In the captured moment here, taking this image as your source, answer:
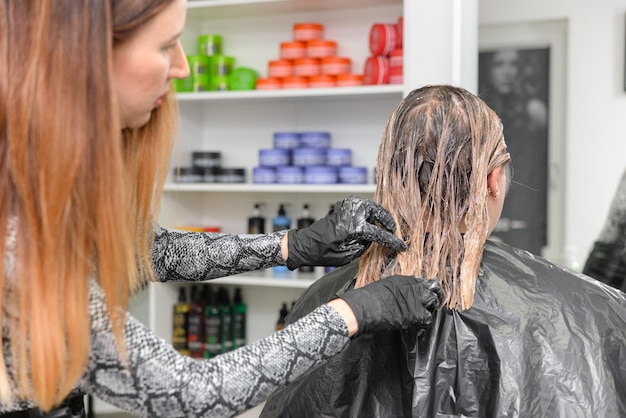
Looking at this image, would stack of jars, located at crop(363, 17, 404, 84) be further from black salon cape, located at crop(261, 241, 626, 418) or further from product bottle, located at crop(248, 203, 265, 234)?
black salon cape, located at crop(261, 241, 626, 418)

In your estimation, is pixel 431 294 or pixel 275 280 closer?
pixel 431 294

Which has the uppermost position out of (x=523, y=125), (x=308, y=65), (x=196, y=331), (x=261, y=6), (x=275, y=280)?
(x=261, y=6)

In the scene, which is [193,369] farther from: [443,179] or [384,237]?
[443,179]

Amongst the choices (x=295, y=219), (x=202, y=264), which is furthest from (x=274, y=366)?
(x=295, y=219)

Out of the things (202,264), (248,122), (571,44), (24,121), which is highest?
(571,44)

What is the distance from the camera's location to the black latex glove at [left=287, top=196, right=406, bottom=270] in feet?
4.78

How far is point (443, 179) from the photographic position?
1435 millimetres

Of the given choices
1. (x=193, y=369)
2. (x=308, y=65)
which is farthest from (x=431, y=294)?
(x=308, y=65)

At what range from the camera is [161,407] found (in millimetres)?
1031

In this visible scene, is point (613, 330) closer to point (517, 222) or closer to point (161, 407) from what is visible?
point (161, 407)

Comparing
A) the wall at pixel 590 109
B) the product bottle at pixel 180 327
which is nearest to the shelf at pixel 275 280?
the product bottle at pixel 180 327

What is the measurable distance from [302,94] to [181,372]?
2284 millimetres

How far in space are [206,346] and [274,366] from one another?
97.4 inches

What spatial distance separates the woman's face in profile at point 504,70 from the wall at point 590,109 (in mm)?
189
